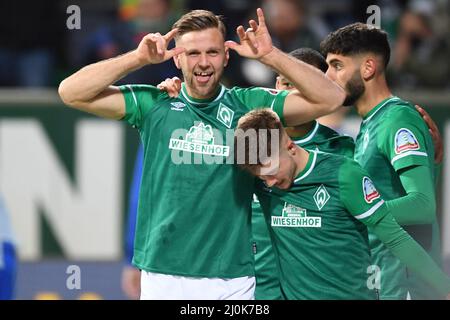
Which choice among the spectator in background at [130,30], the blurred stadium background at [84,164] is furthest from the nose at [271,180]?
the spectator in background at [130,30]

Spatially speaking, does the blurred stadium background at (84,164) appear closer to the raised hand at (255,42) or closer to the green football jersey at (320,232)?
the green football jersey at (320,232)

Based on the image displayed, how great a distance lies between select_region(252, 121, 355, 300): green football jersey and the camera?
520 cm

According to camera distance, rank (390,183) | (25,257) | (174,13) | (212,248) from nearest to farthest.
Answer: (212,248)
(390,183)
(25,257)
(174,13)

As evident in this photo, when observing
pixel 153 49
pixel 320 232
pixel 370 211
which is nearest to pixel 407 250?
pixel 370 211

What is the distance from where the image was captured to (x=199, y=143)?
4.81m

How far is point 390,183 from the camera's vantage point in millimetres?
5520

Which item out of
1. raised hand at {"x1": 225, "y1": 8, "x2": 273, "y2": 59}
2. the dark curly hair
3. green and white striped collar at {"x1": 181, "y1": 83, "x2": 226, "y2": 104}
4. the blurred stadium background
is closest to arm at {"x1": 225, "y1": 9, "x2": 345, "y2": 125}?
raised hand at {"x1": 225, "y1": 8, "x2": 273, "y2": 59}

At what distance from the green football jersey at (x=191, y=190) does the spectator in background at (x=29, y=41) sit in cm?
652

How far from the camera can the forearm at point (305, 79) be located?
4766 millimetres

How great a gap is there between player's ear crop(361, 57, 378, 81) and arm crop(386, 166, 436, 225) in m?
0.65
